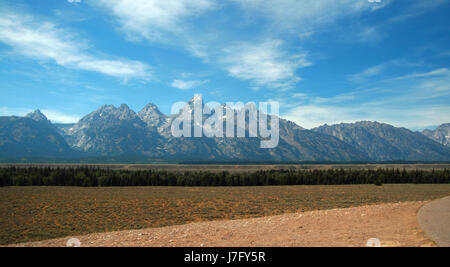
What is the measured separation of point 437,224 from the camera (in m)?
15.3

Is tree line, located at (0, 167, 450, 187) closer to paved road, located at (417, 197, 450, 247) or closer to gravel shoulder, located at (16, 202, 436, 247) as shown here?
gravel shoulder, located at (16, 202, 436, 247)

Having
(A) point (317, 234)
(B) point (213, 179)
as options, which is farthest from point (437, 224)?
(B) point (213, 179)

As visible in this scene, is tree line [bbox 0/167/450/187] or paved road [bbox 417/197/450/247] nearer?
paved road [bbox 417/197/450/247]

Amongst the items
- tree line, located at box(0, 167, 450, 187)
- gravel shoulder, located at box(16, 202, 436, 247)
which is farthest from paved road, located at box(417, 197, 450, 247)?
tree line, located at box(0, 167, 450, 187)

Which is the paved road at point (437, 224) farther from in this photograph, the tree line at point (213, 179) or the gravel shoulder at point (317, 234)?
the tree line at point (213, 179)

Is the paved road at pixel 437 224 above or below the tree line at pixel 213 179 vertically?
above

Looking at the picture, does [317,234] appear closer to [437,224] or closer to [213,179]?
[437,224]

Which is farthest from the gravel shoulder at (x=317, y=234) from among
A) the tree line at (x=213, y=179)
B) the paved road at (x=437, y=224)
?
the tree line at (x=213, y=179)

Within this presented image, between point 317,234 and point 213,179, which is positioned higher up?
point 317,234

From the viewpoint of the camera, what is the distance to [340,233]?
15773 millimetres

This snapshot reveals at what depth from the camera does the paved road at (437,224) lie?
12.4 m

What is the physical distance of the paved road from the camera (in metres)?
12.4
